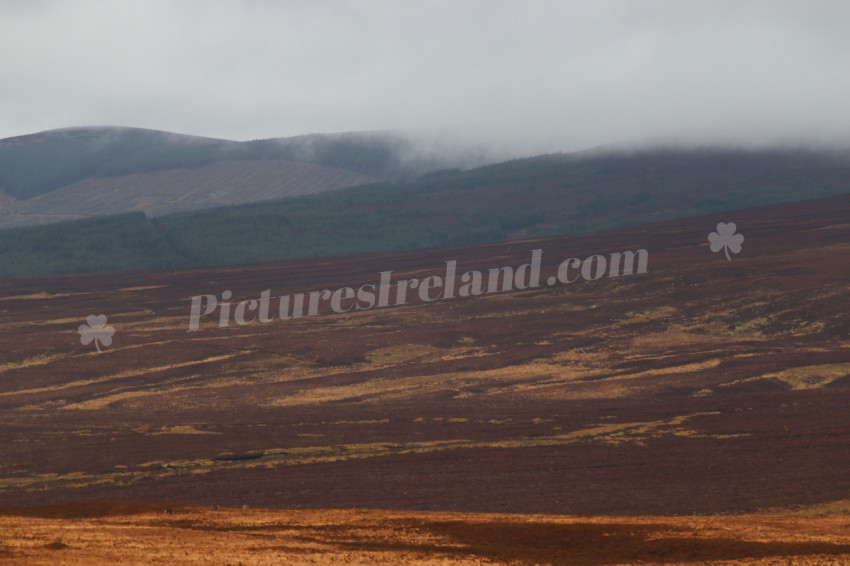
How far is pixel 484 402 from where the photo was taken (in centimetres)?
5434

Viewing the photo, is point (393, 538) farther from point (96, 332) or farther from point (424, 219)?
point (424, 219)

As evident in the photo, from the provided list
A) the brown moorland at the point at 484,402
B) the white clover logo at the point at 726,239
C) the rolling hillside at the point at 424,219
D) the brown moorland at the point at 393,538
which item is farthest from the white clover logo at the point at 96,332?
the white clover logo at the point at 726,239

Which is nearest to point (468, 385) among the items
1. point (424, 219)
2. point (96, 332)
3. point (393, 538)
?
point (393, 538)

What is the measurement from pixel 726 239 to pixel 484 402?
66.5 meters

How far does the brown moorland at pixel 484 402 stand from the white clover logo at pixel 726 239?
178cm

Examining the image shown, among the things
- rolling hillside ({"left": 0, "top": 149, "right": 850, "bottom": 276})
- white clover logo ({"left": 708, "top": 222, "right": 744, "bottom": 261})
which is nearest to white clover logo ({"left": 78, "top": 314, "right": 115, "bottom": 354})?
rolling hillside ({"left": 0, "top": 149, "right": 850, "bottom": 276})

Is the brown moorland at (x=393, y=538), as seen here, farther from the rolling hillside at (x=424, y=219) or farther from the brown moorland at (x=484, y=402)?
the rolling hillside at (x=424, y=219)

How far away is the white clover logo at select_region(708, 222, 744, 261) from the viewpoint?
10694 centimetres

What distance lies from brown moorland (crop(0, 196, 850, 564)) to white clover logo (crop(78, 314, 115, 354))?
4.68ft

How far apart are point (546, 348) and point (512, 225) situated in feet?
363

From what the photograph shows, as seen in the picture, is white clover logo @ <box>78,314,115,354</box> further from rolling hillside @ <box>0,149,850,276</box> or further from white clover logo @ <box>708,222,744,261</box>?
white clover logo @ <box>708,222,744,261</box>

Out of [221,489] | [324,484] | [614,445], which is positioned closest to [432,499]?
[324,484]

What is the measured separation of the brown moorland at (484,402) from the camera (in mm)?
32531

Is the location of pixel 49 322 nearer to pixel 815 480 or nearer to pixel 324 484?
pixel 324 484
